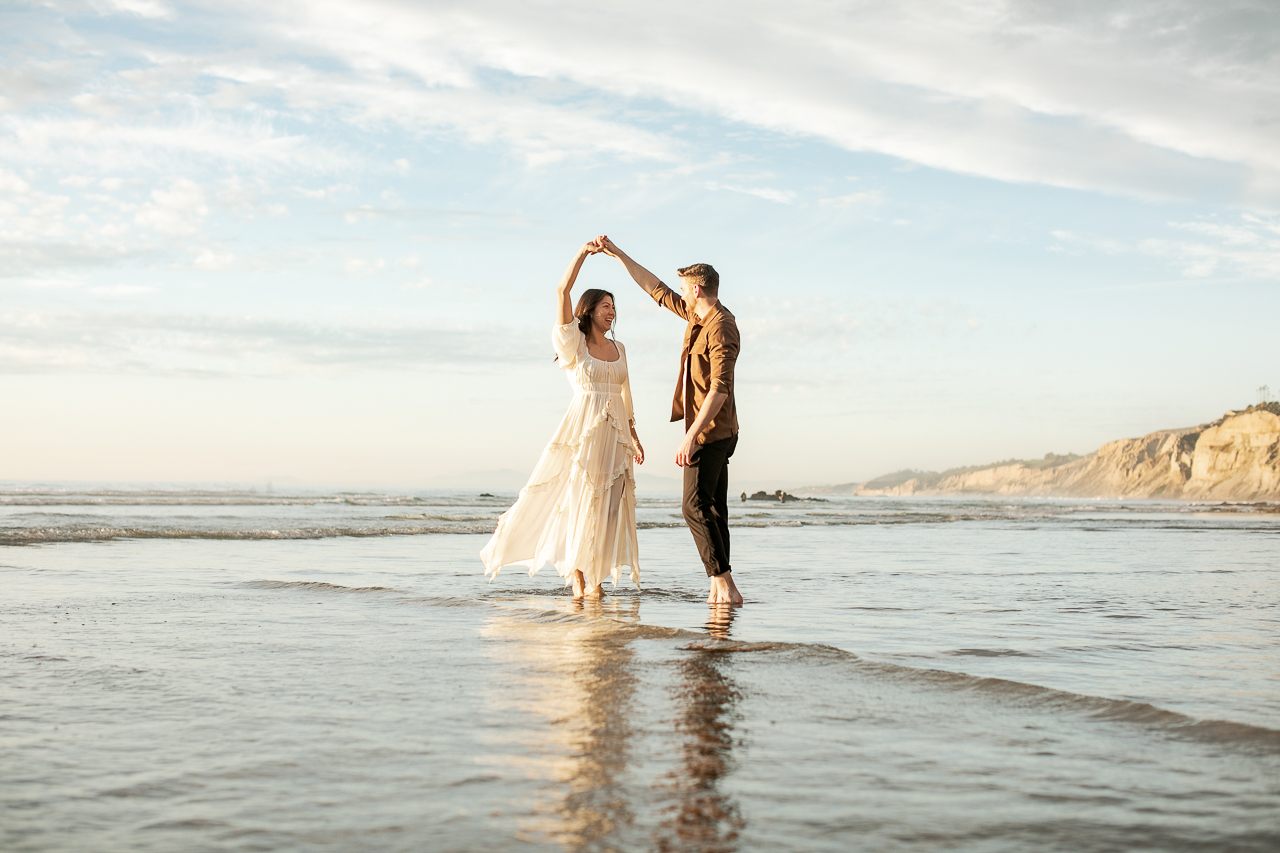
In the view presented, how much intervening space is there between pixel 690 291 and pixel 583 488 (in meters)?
1.60

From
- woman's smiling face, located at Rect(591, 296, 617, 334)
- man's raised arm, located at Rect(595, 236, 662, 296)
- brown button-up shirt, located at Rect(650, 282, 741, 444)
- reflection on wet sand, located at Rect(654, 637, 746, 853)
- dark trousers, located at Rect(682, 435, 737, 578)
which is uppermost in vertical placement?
man's raised arm, located at Rect(595, 236, 662, 296)

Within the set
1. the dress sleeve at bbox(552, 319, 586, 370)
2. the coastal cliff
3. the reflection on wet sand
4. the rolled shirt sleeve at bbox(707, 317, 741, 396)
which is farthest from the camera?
the coastal cliff

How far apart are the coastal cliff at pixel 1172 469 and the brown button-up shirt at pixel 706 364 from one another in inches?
2766

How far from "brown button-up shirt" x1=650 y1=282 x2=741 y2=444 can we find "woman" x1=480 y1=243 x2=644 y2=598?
604 millimetres

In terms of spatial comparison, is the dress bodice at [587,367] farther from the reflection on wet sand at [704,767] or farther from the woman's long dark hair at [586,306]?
the reflection on wet sand at [704,767]

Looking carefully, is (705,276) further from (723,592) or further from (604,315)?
(723,592)

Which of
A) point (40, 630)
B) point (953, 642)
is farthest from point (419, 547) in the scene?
point (953, 642)

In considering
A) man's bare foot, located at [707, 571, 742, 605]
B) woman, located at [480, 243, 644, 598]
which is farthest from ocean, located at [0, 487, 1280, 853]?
woman, located at [480, 243, 644, 598]

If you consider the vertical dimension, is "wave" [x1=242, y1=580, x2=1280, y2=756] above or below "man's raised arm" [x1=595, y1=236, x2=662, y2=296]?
below

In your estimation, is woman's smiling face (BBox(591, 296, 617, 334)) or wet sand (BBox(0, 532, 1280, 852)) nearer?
wet sand (BBox(0, 532, 1280, 852))

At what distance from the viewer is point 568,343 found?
665 cm

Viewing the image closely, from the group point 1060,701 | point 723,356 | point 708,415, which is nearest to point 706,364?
point 723,356

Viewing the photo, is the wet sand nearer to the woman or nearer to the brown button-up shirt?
the brown button-up shirt

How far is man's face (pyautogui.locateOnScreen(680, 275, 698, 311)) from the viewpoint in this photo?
20.3 feet
